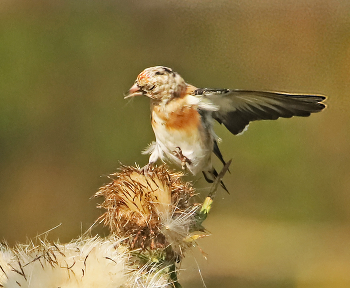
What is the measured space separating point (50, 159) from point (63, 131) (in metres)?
0.11

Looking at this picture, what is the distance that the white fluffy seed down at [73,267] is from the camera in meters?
0.44

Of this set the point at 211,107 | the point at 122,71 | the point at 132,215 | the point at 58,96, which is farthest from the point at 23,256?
the point at 58,96

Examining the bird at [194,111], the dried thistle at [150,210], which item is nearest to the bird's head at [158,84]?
the bird at [194,111]

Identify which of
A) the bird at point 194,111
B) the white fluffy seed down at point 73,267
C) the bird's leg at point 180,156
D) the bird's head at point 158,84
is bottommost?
the white fluffy seed down at point 73,267

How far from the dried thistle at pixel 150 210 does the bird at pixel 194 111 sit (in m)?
0.10

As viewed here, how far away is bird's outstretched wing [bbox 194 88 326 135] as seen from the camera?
0.62 metres

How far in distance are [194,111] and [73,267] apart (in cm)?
33

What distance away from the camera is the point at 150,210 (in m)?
0.53

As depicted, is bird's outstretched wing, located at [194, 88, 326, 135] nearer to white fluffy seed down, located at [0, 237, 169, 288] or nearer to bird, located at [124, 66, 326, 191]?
bird, located at [124, 66, 326, 191]

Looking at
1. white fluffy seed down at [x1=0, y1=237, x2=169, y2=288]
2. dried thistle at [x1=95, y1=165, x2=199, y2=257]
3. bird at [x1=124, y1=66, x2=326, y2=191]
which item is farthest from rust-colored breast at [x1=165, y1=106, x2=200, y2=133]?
white fluffy seed down at [x1=0, y1=237, x2=169, y2=288]

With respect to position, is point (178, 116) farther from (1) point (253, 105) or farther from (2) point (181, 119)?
(1) point (253, 105)

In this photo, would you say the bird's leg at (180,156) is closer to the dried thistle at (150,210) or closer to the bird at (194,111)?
the bird at (194,111)

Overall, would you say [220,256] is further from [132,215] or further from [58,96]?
[132,215]

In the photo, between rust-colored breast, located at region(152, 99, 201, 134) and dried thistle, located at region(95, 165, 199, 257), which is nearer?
dried thistle, located at region(95, 165, 199, 257)
